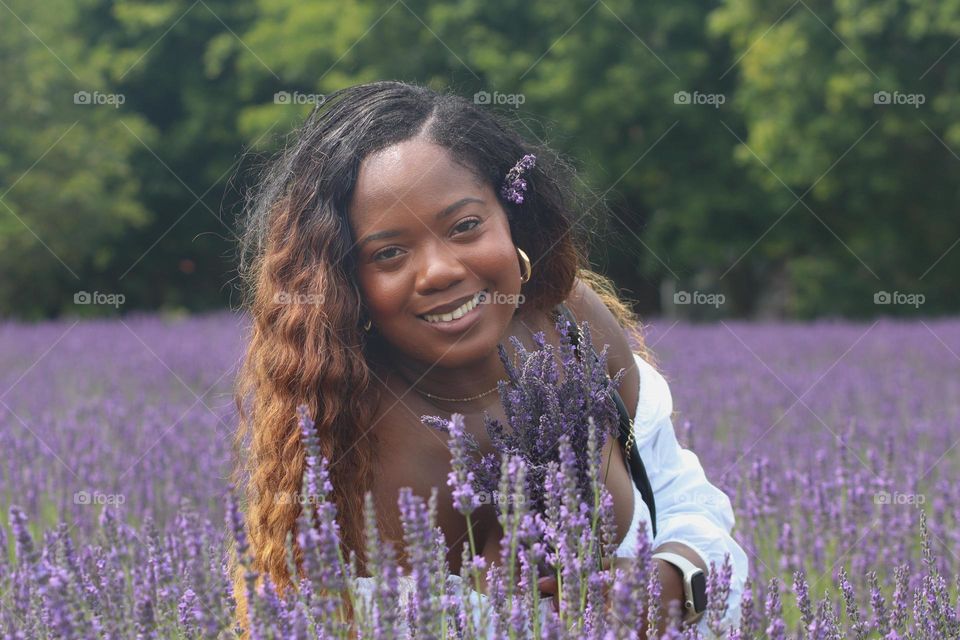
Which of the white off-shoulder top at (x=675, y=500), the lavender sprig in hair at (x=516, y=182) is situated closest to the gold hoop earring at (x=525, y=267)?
the lavender sprig in hair at (x=516, y=182)

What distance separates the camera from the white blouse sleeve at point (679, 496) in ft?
8.09

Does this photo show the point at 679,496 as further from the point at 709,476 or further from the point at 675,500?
the point at 709,476

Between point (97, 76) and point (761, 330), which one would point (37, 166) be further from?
point (761, 330)

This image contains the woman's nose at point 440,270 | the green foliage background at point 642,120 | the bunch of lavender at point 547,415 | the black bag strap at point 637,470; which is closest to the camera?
the bunch of lavender at point 547,415

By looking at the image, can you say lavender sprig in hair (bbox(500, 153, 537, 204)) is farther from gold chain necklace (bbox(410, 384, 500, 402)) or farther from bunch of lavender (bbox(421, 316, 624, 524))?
bunch of lavender (bbox(421, 316, 624, 524))

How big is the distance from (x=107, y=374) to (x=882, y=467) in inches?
193

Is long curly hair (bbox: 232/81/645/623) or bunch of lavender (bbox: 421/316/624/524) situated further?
long curly hair (bbox: 232/81/645/623)

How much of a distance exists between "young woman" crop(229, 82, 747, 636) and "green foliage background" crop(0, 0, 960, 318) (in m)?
12.4

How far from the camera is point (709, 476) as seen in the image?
4.30 metres

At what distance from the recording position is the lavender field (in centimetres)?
196

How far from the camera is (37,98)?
17.2 m

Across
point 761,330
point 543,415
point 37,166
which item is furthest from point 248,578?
point 37,166

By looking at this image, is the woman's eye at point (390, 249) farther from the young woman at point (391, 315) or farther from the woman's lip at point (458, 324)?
the woman's lip at point (458, 324)

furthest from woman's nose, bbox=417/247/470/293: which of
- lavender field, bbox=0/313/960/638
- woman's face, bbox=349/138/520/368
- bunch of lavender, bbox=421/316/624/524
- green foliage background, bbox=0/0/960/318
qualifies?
green foliage background, bbox=0/0/960/318
